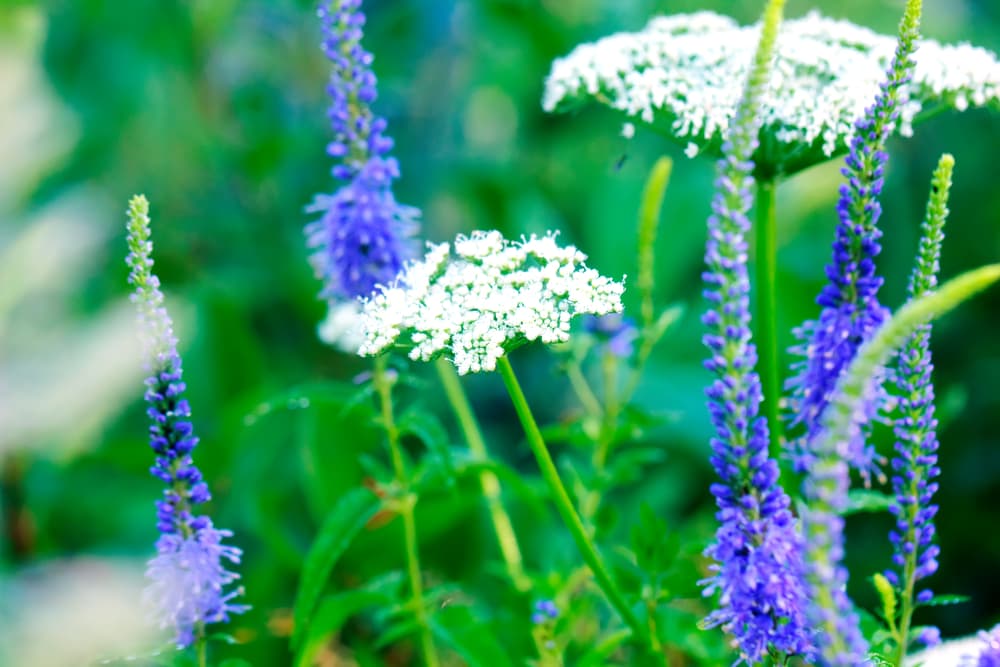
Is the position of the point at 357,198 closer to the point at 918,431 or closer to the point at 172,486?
the point at 172,486

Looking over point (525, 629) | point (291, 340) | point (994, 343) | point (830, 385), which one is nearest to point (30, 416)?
point (291, 340)

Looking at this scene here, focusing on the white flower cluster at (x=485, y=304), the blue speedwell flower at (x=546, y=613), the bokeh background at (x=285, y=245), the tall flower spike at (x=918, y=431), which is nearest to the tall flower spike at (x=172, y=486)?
the white flower cluster at (x=485, y=304)

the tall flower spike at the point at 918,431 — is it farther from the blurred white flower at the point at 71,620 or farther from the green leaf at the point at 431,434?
the blurred white flower at the point at 71,620

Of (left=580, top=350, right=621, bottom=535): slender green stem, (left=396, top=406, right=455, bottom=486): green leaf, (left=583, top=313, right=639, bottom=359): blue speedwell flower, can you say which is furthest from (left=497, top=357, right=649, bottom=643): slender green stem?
(left=583, top=313, right=639, bottom=359): blue speedwell flower

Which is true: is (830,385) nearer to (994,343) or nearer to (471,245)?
(471,245)

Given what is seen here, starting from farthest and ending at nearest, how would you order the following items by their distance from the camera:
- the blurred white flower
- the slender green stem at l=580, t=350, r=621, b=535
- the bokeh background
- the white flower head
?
1. the bokeh background
2. the slender green stem at l=580, t=350, r=621, b=535
3. the white flower head
4. the blurred white flower

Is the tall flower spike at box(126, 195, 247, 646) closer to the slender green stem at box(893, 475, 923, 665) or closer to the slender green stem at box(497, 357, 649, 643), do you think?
the slender green stem at box(497, 357, 649, 643)
